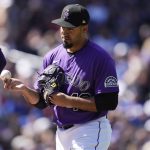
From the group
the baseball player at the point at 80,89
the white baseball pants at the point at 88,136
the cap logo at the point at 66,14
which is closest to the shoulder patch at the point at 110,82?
the baseball player at the point at 80,89

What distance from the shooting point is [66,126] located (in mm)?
6652

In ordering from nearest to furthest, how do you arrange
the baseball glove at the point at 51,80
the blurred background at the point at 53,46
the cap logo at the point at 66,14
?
1. the baseball glove at the point at 51,80
2. the cap logo at the point at 66,14
3. the blurred background at the point at 53,46

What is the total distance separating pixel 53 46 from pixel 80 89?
6284 millimetres

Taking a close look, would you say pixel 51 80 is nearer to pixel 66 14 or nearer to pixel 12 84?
pixel 12 84

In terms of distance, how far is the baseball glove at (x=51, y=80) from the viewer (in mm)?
6402

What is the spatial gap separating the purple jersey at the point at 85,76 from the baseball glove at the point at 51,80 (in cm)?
8

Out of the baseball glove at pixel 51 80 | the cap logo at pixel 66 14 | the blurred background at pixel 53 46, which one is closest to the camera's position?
the baseball glove at pixel 51 80

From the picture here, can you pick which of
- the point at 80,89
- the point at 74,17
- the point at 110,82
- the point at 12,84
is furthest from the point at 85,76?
the point at 12,84

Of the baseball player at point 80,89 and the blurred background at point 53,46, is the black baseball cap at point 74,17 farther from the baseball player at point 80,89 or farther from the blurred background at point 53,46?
the blurred background at point 53,46

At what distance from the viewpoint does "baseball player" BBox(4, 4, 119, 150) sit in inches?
253

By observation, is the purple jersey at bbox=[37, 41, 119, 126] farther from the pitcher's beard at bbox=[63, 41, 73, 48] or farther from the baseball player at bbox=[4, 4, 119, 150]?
the pitcher's beard at bbox=[63, 41, 73, 48]

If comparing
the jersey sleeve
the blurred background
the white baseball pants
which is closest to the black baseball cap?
the jersey sleeve

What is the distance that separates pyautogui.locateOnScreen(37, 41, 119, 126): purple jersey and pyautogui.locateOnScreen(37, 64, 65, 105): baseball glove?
0.08 metres

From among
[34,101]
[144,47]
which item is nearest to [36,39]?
[144,47]
